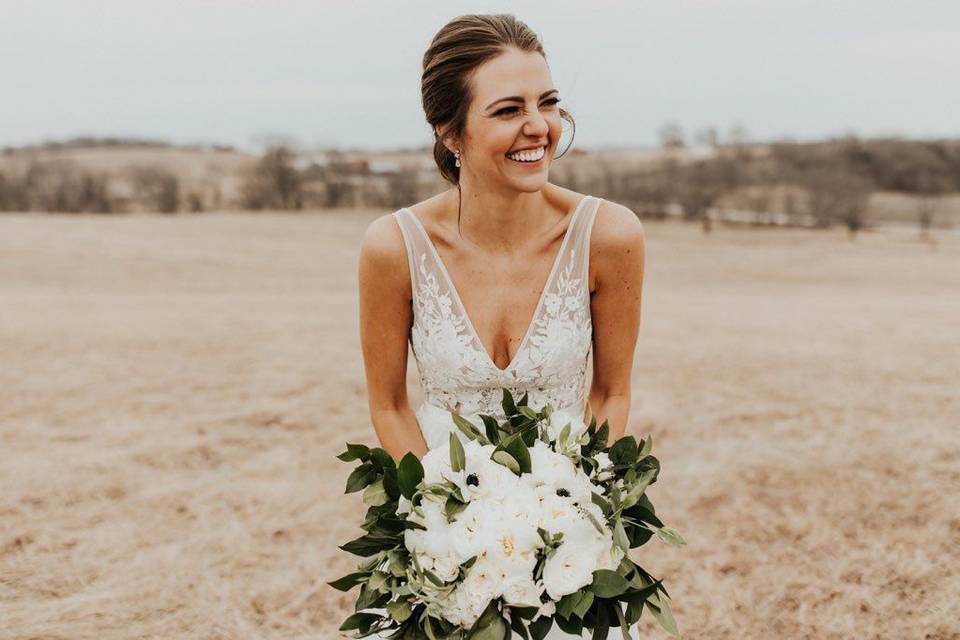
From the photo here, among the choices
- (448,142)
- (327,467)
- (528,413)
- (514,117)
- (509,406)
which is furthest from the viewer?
(327,467)

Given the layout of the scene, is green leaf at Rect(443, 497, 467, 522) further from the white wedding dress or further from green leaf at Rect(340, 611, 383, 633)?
the white wedding dress

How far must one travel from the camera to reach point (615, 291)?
3.06 meters

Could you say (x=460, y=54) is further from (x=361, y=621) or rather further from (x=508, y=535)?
(x=361, y=621)

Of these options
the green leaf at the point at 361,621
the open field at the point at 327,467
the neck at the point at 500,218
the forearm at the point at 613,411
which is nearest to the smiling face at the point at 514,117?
the neck at the point at 500,218

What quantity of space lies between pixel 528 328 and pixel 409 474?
96 centimetres

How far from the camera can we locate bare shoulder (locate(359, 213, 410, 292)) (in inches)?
119

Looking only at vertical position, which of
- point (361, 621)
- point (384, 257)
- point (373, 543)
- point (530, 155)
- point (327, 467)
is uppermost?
point (530, 155)

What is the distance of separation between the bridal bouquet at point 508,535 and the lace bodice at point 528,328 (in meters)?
0.62

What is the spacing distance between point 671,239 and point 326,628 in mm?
28303

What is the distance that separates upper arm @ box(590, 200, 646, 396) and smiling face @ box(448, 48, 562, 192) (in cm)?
42

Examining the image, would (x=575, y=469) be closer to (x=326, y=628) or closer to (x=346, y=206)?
(x=326, y=628)

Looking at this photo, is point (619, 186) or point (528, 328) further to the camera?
point (619, 186)

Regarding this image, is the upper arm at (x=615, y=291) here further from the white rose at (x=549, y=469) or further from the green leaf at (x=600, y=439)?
the white rose at (x=549, y=469)

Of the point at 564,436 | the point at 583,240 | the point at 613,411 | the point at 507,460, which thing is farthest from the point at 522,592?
the point at 583,240
